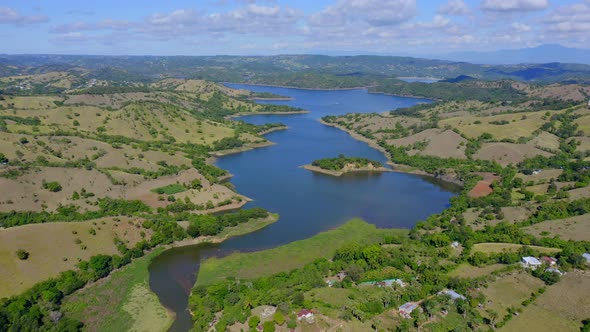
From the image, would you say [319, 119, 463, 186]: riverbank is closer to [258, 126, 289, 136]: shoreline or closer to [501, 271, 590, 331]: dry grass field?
[258, 126, 289, 136]: shoreline

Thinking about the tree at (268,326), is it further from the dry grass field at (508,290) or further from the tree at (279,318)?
the dry grass field at (508,290)

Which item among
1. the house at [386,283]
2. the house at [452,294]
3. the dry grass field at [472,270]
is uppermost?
the house at [452,294]

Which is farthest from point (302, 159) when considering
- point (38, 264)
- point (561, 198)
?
point (38, 264)

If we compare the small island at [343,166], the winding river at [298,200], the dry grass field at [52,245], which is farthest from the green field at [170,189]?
the small island at [343,166]

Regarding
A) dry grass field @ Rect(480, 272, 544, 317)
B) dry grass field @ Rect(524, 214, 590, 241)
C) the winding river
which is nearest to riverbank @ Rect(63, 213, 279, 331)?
the winding river

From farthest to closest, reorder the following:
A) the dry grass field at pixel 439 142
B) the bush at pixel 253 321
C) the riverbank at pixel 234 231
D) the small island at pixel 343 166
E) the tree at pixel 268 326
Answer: the dry grass field at pixel 439 142 → the small island at pixel 343 166 → the riverbank at pixel 234 231 → the bush at pixel 253 321 → the tree at pixel 268 326

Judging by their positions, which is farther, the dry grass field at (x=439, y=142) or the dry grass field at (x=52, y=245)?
the dry grass field at (x=439, y=142)

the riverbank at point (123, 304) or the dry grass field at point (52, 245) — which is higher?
the dry grass field at point (52, 245)
